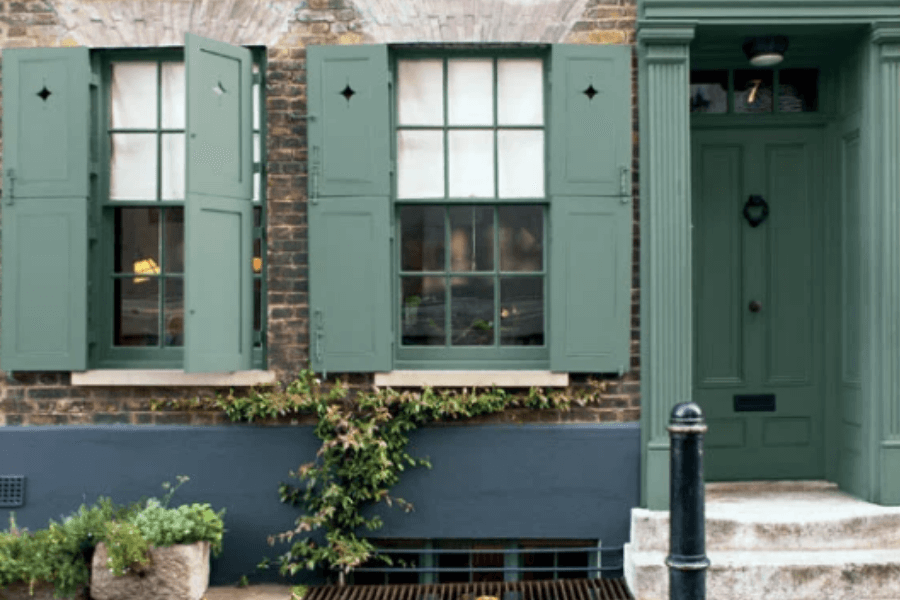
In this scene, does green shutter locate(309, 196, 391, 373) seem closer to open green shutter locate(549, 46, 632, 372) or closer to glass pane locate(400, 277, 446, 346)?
glass pane locate(400, 277, 446, 346)

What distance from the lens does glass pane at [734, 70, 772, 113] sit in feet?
23.1

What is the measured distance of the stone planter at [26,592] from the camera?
5.87 meters

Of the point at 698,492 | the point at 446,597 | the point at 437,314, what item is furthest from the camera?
the point at 437,314

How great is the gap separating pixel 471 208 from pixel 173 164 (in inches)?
71.8

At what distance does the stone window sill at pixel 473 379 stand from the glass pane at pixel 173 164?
167 centimetres

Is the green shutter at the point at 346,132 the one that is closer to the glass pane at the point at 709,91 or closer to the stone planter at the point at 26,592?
the glass pane at the point at 709,91

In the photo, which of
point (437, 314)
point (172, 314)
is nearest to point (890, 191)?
point (437, 314)

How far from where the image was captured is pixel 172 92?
6.64 meters

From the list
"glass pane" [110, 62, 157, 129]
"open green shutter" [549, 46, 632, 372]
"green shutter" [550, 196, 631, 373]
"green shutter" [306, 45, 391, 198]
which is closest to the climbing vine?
"green shutter" [550, 196, 631, 373]

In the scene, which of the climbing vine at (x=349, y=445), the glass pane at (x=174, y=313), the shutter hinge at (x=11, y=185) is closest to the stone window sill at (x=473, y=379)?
the climbing vine at (x=349, y=445)

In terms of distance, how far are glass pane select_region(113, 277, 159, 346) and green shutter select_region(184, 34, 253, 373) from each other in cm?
67

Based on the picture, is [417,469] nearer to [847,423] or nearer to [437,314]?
[437,314]

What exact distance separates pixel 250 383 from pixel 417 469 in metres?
1.11

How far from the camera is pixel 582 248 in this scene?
21.0ft
